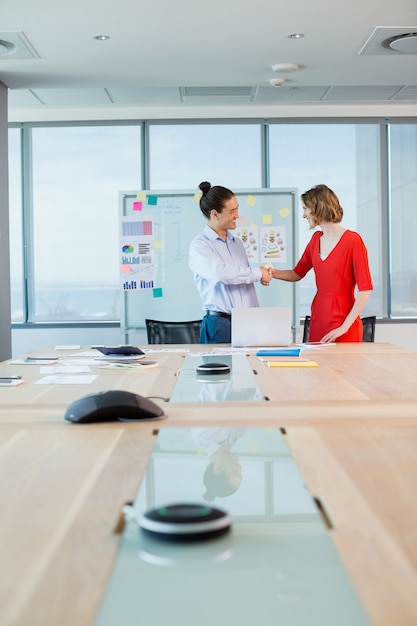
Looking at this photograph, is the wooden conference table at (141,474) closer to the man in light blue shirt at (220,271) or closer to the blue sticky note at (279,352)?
the blue sticky note at (279,352)

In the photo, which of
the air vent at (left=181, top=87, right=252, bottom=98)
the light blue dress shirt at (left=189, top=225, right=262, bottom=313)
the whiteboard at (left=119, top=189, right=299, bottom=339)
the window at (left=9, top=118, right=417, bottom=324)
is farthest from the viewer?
the window at (left=9, top=118, right=417, bottom=324)

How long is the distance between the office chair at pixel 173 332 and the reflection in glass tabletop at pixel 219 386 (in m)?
1.92

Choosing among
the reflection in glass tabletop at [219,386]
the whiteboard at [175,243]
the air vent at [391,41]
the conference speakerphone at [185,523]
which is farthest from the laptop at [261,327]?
the whiteboard at [175,243]

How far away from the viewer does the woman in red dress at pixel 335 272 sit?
4.01 metres

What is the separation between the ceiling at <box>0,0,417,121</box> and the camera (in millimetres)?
4336

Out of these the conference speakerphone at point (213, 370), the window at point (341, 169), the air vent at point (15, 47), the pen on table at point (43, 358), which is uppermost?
the air vent at point (15, 47)

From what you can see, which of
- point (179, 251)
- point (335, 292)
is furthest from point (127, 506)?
point (179, 251)

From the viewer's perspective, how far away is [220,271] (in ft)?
13.6

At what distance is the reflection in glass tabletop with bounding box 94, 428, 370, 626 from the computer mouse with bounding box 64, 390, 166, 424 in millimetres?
440

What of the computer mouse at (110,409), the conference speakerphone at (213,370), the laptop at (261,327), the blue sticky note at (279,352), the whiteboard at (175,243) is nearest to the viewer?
the computer mouse at (110,409)

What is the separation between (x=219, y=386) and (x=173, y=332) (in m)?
2.74

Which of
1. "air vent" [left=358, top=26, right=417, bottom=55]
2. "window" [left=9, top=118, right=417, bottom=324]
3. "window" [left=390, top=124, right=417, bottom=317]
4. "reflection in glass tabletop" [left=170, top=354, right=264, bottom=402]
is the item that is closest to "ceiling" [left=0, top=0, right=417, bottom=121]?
"air vent" [left=358, top=26, right=417, bottom=55]

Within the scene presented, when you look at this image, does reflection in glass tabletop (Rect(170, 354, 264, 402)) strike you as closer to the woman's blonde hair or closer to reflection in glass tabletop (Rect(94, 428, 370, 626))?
reflection in glass tabletop (Rect(94, 428, 370, 626))

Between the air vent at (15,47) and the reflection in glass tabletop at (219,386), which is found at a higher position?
the air vent at (15,47)
